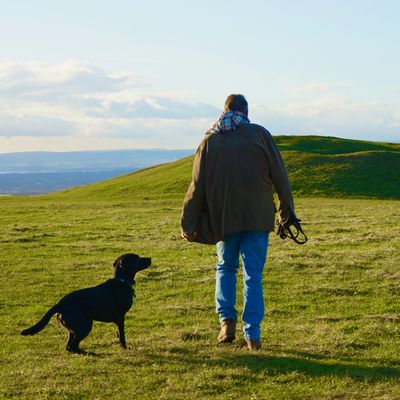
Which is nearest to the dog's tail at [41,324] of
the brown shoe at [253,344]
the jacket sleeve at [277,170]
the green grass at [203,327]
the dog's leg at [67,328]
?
the dog's leg at [67,328]

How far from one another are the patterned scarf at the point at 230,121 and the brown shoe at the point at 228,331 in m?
2.65

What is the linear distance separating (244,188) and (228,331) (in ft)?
6.74

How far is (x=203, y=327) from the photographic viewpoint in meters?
10.4

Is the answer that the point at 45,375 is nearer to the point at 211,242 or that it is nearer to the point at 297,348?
the point at 211,242

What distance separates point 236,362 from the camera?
8141 mm

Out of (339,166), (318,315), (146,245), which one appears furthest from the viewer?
(339,166)

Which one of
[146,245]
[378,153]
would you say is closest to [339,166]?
[378,153]

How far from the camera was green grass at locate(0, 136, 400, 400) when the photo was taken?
7402 mm

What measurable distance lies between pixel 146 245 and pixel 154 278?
7.02 meters

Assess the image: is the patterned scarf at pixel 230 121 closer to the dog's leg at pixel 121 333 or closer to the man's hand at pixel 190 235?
the man's hand at pixel 190 235

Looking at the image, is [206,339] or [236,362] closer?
[236,362]

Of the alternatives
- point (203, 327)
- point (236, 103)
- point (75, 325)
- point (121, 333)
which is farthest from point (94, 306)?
point (236, 103)

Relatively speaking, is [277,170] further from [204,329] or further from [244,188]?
[204,329]

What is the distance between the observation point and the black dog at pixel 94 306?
8703 millimetres
